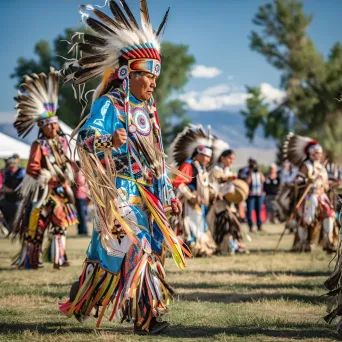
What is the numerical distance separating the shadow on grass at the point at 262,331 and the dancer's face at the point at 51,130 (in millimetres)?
4003

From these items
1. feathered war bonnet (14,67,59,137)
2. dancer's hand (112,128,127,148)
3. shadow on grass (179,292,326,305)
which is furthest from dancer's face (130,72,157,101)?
feathered war bonnet (14,67,59,137)

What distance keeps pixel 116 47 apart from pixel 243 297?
2607 mm

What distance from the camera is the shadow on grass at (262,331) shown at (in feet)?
14.5

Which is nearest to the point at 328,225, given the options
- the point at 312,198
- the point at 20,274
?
the point at 312,198

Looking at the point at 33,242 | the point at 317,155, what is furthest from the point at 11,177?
the point at 317,155

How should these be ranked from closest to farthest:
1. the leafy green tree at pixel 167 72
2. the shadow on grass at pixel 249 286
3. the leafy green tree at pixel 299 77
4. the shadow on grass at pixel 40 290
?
the shadow on grass at pixel 40 290 < the shadow on grass at pixel 249 286 < the leafy green tree at pixel 299 77 < the leafy green tree at pixel 167 72

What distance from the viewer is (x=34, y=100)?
8.41m

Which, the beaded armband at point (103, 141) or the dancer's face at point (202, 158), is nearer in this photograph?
the beaded armband at point (103, 141)

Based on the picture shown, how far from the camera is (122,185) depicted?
4.54 meters

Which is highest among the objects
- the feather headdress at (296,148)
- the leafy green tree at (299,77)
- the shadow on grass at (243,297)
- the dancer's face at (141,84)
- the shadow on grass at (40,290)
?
the leafy green tree at (299,77)

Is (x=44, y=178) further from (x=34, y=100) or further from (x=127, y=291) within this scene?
(x=127, y=291)

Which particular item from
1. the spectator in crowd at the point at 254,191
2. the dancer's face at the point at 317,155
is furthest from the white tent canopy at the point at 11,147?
the dancer's face at the point at 317,155

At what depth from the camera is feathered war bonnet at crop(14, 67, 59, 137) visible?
835 cm

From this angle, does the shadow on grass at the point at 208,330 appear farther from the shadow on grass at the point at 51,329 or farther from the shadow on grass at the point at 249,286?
the shadow on grass at the point at 249,286
